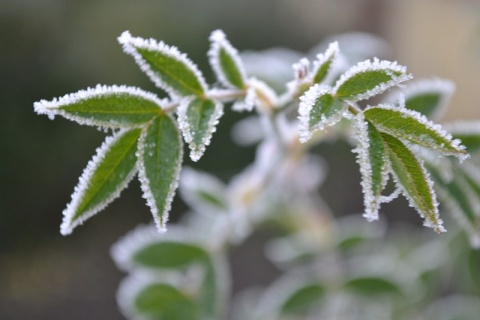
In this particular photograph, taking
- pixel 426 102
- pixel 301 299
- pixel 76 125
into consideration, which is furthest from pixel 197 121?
pixel 76 125

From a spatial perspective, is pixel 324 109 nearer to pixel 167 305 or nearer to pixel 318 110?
pixel 318 110

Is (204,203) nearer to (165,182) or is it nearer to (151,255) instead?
(151,255)

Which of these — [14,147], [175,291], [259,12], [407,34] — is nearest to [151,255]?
[175,291]

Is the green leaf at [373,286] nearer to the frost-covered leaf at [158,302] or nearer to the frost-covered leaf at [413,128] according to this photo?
the frost-covered leaf at [158,302]

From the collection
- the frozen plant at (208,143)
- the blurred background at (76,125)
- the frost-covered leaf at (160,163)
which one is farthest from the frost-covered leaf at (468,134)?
the blurred background at (76,125)

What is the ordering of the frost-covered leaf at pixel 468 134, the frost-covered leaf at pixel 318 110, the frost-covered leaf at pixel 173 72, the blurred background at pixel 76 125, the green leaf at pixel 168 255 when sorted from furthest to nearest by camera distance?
1. the blurred background at pixel 76 125
2. the green leaf at pixel 168 255
3. the frost-covered leaf at pixel 468 134
4. the frost-covered leaf at pixel 173 72
5. the frost-covered leaf at pixel 318 110

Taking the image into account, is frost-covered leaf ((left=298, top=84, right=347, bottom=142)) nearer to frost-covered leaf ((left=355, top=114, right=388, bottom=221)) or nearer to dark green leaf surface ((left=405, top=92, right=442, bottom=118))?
frost-covered leaf ((left=355, top=114, right=388, bottom=221))
